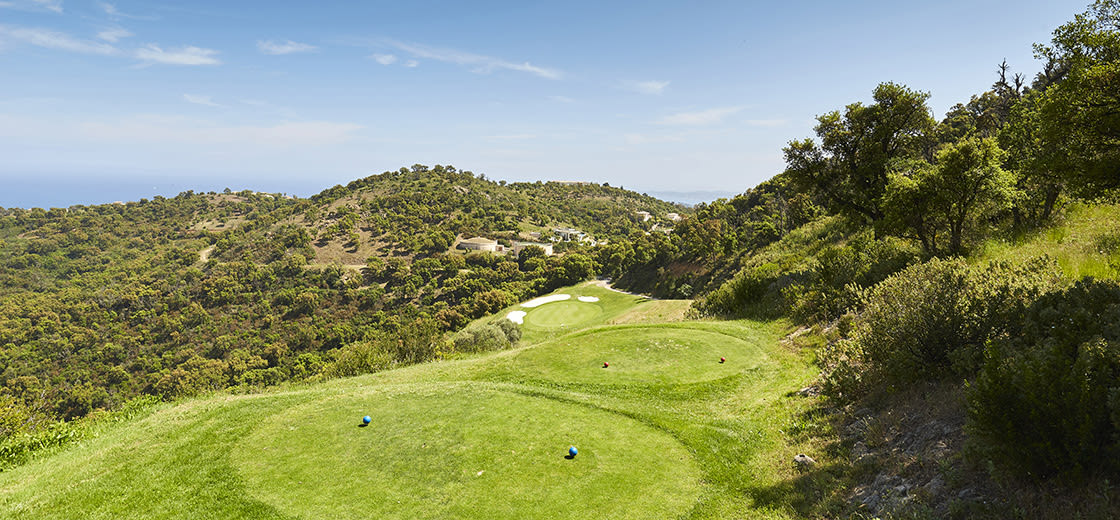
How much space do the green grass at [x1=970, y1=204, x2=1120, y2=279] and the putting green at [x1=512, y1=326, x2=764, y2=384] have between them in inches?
308

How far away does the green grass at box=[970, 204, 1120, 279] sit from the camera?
34.8ft

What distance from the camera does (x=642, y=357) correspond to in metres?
14.7

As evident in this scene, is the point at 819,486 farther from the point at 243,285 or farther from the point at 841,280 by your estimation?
the point at 243,285

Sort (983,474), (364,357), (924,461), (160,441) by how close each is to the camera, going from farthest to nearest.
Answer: (364,357) → (160,441) → (924,461) → (983,474)

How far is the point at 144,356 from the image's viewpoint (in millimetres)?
78562

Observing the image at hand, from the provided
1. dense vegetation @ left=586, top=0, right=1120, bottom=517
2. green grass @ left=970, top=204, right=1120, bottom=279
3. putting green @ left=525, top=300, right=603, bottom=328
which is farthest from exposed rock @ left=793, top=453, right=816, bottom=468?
putting green @ left=525, top=300, right=603, bottom=328

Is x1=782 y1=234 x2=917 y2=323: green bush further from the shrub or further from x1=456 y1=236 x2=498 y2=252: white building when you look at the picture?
x1=456 y1=236 x2=498 y2=252: white building

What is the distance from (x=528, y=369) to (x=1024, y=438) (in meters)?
11.8

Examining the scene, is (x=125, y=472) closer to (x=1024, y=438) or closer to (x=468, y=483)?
(x=468, y=483)

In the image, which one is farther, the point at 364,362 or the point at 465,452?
the point at 364,362

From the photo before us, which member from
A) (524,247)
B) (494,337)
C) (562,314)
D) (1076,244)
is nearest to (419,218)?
(524,247)

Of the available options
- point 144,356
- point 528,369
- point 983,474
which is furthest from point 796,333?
point 144,356

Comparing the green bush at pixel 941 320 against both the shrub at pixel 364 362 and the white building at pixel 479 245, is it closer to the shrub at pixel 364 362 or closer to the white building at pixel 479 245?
the shrub at pixel 364 362

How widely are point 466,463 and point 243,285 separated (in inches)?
4946
